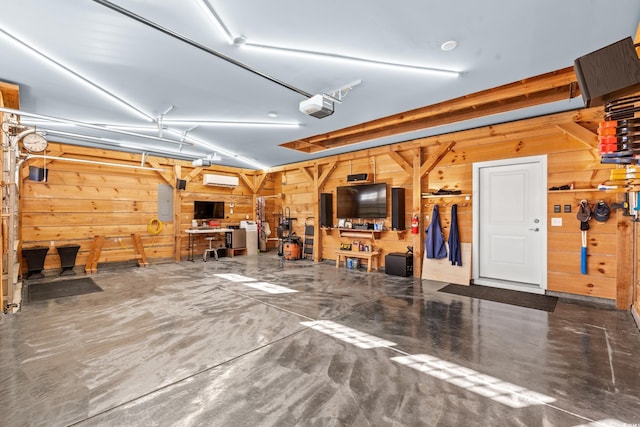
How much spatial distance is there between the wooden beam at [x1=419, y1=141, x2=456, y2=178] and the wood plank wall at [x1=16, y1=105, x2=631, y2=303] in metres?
0.03

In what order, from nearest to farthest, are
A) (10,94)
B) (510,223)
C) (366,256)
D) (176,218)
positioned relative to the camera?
(10,94), (510,223), (366,256), (176,218)

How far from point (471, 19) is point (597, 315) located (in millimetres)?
3759

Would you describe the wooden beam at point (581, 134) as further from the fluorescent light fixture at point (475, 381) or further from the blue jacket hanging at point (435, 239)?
the fluorescent light fixture at point (475, 381)

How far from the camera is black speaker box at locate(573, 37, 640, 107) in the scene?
3.61ft

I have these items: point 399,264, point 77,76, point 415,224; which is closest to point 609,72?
point 77,76

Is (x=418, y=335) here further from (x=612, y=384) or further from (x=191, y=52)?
(x=191, y=52)

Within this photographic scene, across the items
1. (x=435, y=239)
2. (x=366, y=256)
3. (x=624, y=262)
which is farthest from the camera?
(x=366, y=256)

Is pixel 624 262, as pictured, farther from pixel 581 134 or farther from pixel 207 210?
pixel 207 210

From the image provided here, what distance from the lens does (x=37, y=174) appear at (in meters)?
5.77

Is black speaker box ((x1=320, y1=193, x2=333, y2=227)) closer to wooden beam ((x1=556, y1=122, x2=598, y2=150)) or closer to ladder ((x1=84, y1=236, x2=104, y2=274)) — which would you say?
wooden beam ((x1=556, y1=122, x2=598, y2=150))

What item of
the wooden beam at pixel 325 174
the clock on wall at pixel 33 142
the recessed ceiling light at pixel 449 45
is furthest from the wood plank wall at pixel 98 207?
the recessed ceiling light at pixel 449 45

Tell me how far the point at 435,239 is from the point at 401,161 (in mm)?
1694

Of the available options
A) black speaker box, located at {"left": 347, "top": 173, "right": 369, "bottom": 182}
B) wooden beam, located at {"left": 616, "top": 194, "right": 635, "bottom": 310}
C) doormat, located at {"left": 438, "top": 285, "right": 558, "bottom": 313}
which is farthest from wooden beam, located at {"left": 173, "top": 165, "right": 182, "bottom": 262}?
wooden beam, located at {"left": 616, "top": 194, "right": 635, "bottom": 310}

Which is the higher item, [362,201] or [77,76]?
[77,76]
